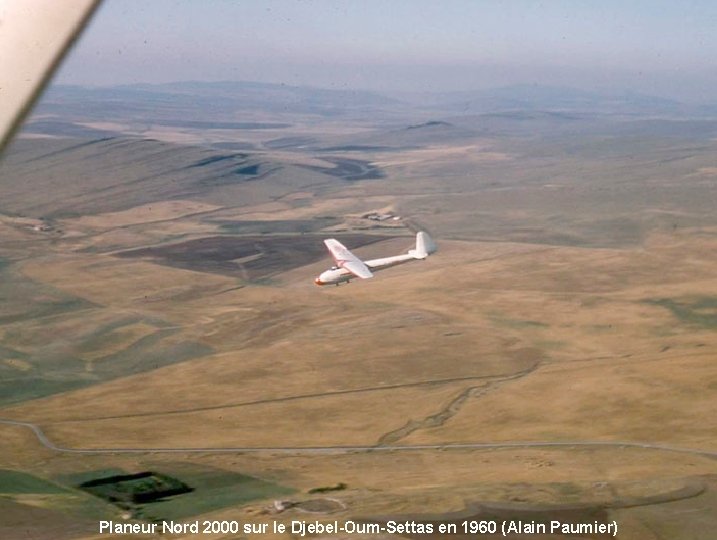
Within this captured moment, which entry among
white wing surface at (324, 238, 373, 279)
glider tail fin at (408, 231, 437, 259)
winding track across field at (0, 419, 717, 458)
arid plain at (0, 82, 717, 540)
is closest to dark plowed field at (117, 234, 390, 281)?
arid plain at (0, 82, 717, 540)

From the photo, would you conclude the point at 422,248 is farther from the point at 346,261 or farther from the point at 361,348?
the point at 361,348

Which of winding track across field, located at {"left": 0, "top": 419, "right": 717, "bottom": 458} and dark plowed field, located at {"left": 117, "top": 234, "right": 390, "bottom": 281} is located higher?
dark plowed field, located at {"left": 117, "top": 234, "right": 390, "bottom": 281}

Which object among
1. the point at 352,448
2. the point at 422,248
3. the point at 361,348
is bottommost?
the point at 361,348

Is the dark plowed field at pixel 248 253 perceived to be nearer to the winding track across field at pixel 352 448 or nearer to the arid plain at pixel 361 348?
the arid plain at pixel 361 348

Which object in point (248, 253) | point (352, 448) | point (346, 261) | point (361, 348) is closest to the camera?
point (352, 448)

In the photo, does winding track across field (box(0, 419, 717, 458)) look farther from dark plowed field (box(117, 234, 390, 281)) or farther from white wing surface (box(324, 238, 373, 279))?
dark plowed field (box(117, 234, 390, 281))

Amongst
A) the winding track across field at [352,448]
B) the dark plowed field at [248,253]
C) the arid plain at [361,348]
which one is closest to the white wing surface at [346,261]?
the arid plain at [361,348]

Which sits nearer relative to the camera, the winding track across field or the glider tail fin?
the winding track across field

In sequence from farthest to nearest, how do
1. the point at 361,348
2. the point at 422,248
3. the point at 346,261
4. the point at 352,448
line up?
the point at 422,248
the point at 346,261
the point at 361,348
the point at 352,448

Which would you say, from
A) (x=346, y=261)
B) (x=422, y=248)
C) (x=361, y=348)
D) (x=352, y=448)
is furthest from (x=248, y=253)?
(x=352, y=448)

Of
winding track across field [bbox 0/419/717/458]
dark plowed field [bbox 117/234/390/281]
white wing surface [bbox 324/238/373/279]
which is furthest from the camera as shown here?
dark plowed field [bbox 117/234/390/281]
